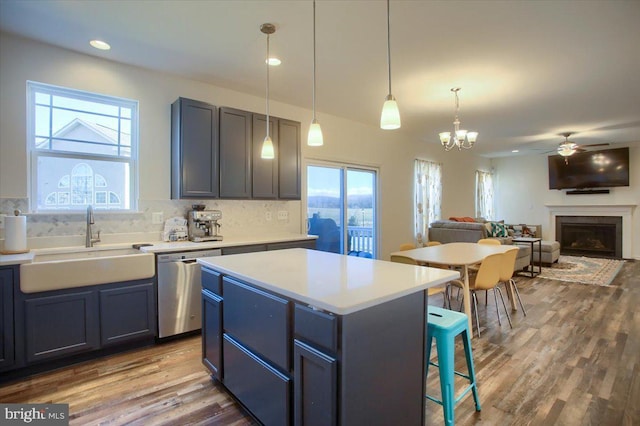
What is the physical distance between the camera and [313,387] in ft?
4.74

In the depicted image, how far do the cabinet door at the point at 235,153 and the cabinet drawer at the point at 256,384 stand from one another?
6.52 feet

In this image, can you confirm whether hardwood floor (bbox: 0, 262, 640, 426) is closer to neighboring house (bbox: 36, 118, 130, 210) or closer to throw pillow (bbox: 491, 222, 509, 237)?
neighboring house (bbox: 36, 118, 130, 210)

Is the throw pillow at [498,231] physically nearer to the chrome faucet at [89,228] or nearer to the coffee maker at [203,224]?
the coffee maker at [203,224]

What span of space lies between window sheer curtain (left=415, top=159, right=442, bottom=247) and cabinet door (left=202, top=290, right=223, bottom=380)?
5234 mm

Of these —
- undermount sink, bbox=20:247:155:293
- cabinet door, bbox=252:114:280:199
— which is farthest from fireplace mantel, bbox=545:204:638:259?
undermount sink, bbox=20:247:155:293

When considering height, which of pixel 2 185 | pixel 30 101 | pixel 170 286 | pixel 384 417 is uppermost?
pixel 30 101

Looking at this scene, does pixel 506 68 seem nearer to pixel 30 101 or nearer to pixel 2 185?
pixel 30 101

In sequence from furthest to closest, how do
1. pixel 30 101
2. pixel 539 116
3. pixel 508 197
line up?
pixel 508 197
pixel 539 116
pixel 30 101

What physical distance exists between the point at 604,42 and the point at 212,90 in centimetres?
391

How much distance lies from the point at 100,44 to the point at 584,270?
8302 millimetres

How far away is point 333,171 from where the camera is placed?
5328 millimetres

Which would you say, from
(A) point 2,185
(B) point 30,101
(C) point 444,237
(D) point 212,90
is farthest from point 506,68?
(A) point 2,185

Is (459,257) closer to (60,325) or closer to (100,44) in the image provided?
(60,325)

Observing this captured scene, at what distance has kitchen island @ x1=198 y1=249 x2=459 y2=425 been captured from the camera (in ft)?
4.47
